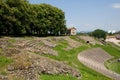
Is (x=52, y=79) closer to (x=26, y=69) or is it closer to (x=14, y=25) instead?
(x=26, y=69)

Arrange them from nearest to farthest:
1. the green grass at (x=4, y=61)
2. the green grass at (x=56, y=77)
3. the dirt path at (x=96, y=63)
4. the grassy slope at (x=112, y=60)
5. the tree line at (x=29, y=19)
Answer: the green grass at (x=56, y=77)
the green grass at (x=4, y=61)
the dirt path at (x=96, y=63)
the grassy slope at (x=112, y=60)
the tree line at (x=29, y=19)

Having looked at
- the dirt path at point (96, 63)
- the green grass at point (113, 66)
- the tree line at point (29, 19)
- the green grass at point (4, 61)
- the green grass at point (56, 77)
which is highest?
the tree line at point (29, 19)

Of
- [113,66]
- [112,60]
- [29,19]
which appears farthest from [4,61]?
[112,60]

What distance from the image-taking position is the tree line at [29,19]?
7700cm

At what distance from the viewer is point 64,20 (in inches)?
4958

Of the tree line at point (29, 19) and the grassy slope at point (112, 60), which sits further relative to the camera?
the tree line at point (29, 19)

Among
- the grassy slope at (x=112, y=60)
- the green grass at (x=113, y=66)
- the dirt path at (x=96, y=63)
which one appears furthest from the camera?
the grassy slope at (x=112, y=60)

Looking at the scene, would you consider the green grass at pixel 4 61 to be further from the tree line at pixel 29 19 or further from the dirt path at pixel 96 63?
the tree line at pixel 29 19

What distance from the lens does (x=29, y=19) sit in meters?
87.8

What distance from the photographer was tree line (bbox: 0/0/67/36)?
77000 millimetres

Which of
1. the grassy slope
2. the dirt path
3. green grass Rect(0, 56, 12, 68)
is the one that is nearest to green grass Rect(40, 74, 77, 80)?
green grass Rect(0, 56, 12, 68)

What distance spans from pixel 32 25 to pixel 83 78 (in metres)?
60.0

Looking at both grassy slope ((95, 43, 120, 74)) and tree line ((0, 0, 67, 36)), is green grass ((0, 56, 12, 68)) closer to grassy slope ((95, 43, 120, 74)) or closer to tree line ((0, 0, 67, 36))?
grassy slope ((95, 43, 120, 74))

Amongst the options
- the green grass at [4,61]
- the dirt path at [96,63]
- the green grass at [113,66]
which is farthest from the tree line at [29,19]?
the green grass at [4,61]
